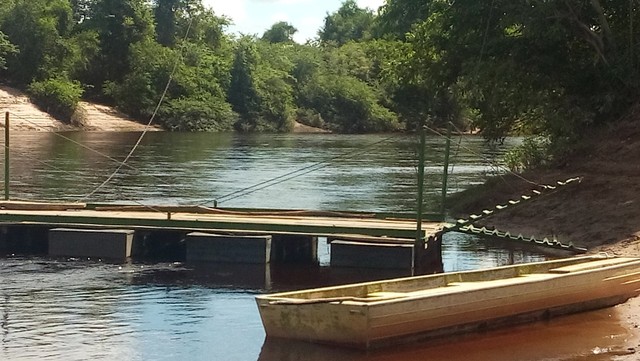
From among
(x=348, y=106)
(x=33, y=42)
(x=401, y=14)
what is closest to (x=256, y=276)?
(x=401, y=14)

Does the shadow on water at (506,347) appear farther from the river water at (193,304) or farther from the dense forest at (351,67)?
the dense forest at (351,67)

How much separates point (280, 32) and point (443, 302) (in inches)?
6604

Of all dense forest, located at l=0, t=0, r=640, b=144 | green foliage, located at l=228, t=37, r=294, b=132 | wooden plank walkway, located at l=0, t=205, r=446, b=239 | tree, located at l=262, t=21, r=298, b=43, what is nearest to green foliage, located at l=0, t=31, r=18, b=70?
dense forest, located at l=0, t=0, r=640, b=144

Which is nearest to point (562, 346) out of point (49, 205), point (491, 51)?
point (49, 205)

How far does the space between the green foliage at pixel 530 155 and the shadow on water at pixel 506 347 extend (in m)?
13.0

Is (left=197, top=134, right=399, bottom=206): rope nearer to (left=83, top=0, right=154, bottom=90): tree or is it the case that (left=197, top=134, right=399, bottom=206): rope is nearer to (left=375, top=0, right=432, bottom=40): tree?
(left=375, top=0, right=432, bottom=40): tree

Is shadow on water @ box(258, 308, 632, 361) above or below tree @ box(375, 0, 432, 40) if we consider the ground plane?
below

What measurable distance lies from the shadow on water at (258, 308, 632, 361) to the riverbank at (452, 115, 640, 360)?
210 inches

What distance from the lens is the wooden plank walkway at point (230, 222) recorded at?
19781 mm

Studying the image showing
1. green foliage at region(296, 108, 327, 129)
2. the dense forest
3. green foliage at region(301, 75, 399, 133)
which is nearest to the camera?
the dense forest

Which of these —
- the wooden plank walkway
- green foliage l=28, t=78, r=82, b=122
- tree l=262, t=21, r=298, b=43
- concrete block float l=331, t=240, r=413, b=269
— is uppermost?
tree l=262, t=21, r=298, b=43

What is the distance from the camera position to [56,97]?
82312 mm

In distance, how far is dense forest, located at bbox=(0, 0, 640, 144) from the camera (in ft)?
88.5

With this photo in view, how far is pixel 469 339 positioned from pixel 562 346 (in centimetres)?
120
